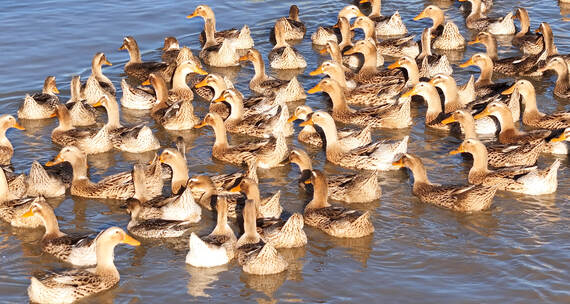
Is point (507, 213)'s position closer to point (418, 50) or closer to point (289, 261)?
point (289, 261)

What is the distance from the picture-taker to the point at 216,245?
11.2 meters

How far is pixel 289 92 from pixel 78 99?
3.71 metres

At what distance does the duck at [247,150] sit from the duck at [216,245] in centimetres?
270

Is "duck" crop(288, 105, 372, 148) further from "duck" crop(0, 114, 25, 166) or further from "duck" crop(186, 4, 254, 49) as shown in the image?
"duck" crop(186, 4, 254, 49)

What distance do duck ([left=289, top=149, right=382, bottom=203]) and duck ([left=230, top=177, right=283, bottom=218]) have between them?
3.61 ft

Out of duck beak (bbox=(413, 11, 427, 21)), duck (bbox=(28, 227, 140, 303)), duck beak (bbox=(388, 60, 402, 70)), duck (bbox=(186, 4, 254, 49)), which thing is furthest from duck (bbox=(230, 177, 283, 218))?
duck beak (bbox=(413, 11, 427, 21))

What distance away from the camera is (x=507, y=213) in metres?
12.6

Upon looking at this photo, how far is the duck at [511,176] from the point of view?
13.0m

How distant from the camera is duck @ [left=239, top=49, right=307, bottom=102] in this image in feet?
55.7

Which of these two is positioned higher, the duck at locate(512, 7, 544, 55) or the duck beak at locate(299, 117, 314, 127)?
the duck at locate(512, 7, 544, 55)

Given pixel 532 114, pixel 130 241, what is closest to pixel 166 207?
pixel 130 241

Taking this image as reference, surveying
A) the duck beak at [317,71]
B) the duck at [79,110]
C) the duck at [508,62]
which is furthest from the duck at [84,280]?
the duck at [508,62]

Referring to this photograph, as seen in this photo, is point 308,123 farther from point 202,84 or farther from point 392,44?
point 392,44

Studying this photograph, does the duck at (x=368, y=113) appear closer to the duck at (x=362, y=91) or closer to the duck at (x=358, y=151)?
the duck at (x=362, y=91)
